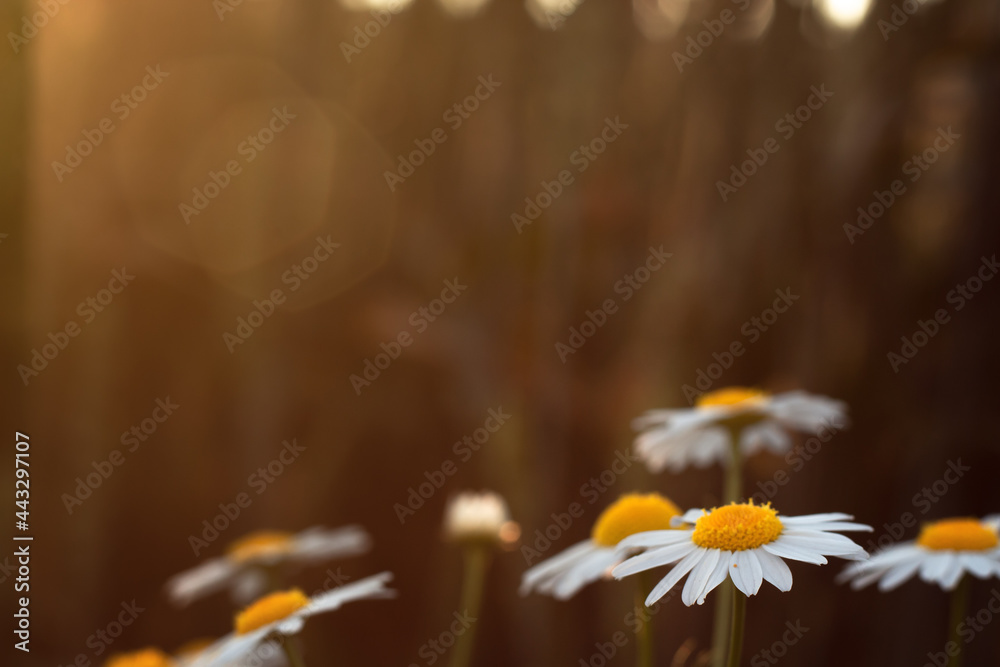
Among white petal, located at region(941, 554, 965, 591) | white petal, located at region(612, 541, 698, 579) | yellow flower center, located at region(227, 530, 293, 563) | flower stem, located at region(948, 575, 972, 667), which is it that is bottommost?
flower stem, located at region(948, 575, 972, 667)

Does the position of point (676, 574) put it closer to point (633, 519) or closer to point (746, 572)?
point (746, 572)

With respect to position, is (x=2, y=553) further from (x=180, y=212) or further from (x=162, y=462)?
(x=180, y=212)

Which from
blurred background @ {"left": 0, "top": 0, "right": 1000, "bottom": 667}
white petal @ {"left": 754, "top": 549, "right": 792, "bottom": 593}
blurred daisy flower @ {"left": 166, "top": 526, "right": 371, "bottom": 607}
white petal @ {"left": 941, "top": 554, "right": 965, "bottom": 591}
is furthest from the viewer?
blurred background @ {"left": 0, "top": 0, "right": 1000, "bottom": 667}

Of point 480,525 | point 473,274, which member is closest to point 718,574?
point 480,525

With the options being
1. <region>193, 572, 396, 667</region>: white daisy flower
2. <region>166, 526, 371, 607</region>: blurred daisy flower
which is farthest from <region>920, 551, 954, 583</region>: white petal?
<region>166, 526, 371, 607</region>: blurred daisy flower

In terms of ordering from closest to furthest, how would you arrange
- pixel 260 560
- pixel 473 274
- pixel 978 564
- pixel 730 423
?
pixel 978 564, pixel 730 423, pixel 260 560, pixel 473 274

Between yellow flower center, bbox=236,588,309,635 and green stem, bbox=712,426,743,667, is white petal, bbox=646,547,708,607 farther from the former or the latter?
yellow flower center, bbox=236,588,309,635

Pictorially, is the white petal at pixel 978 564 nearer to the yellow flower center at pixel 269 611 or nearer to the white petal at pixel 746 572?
the white petal at pixel 746 572
